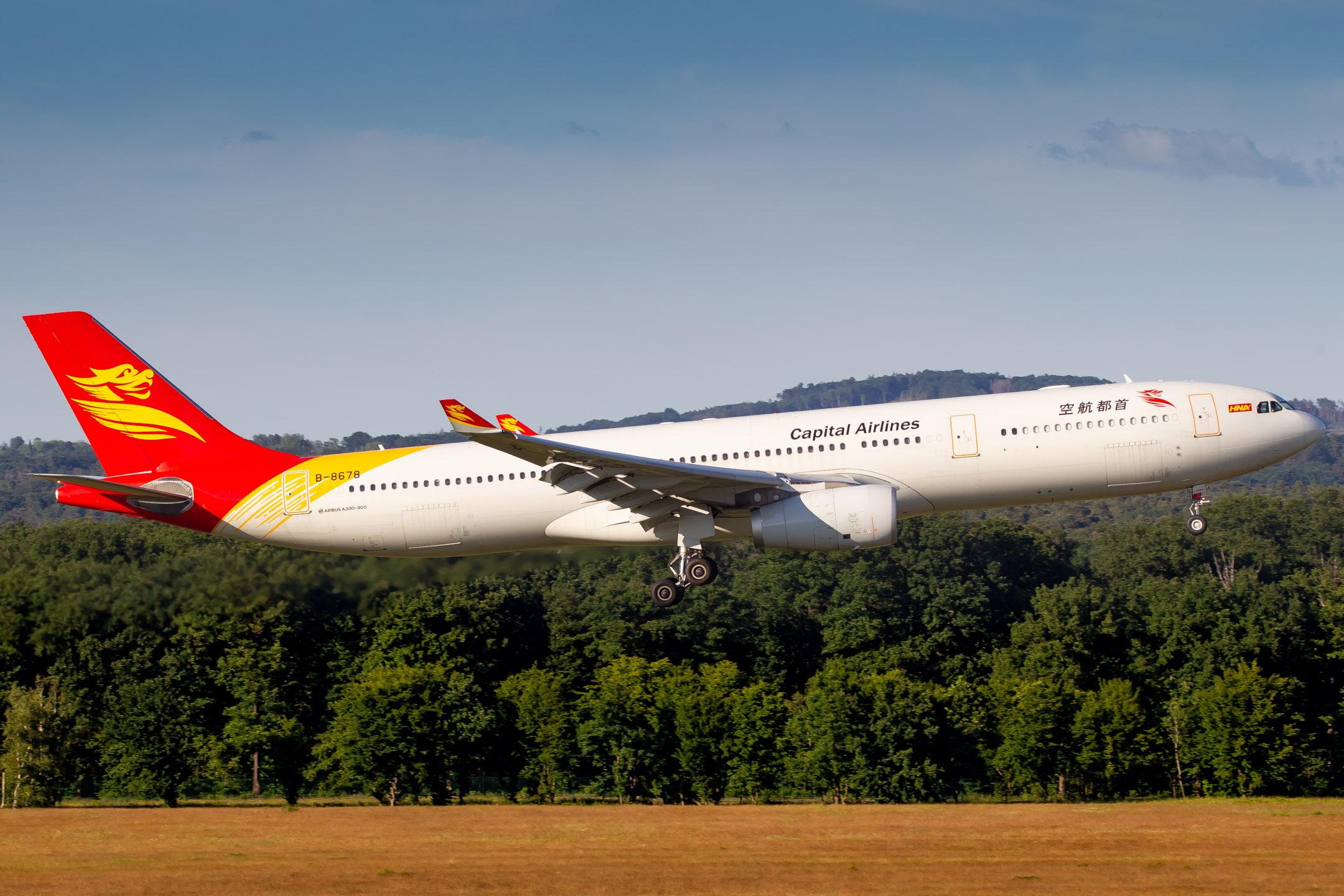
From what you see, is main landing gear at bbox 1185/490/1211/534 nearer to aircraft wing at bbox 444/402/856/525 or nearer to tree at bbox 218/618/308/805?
A: aircraft wing at bbox 444/402/856/525

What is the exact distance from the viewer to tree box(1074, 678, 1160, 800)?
65.2 m

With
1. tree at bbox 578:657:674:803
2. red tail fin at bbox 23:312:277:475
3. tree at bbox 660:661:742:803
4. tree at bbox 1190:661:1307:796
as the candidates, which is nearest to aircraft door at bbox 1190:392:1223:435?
red tail fin at bbox 23:312:277:475

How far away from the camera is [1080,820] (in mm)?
51938

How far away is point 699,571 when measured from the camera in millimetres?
35531

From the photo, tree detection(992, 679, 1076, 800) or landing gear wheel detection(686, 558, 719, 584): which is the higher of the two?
landing gear wheel detection(686, 558, 719, 584)

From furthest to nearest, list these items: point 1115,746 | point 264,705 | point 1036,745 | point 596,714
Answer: point 596,714
point 264,705
point 1115,746
point 1036,745

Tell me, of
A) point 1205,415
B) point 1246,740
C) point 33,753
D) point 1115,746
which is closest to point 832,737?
point 1115,746

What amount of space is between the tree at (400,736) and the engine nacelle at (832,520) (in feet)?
115

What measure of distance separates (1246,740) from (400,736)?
42407mm

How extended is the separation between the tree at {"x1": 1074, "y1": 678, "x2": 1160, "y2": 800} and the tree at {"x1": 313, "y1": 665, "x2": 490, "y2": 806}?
30.6 m

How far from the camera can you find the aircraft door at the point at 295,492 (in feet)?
123

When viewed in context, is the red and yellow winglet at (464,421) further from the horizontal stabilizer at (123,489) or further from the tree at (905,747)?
the tree at (905,747)

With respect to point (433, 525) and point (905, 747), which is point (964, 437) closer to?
point (433, 525)

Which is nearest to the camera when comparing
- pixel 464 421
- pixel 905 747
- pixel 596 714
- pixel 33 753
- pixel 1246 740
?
pixel 464 421
